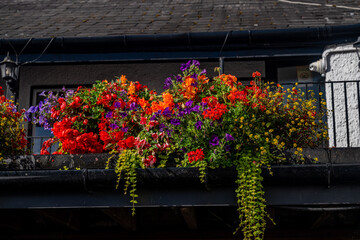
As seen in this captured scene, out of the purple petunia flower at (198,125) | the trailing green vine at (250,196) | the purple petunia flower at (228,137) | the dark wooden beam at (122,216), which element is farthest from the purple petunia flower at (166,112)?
the dark wooden beam at (122,216)

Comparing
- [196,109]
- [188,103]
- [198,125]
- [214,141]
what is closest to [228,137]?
[214,141]

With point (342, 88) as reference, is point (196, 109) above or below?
below

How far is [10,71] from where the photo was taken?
800 cm

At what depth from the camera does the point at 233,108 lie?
4.65m

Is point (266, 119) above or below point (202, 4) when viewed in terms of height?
below

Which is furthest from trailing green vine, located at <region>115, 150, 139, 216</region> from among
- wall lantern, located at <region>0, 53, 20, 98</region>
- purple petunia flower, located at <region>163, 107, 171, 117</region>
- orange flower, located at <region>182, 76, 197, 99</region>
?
wall lantern, located at <region>0, 53, 20, 98</region>

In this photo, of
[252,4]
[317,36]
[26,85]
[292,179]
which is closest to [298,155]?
[292,179]

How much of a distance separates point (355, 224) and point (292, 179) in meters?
1.62

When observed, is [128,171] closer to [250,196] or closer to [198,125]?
[198,125]

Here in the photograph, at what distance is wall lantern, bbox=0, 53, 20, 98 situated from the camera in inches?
313

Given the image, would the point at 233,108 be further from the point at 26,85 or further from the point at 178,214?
the point at 26,85

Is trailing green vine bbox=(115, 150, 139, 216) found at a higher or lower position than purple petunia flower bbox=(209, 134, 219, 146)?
lower

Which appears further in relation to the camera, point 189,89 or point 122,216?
→ point 122,216

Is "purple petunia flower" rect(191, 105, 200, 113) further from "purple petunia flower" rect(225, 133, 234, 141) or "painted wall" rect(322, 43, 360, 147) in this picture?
"painted wall" rect(322, 43, 360, 147)
